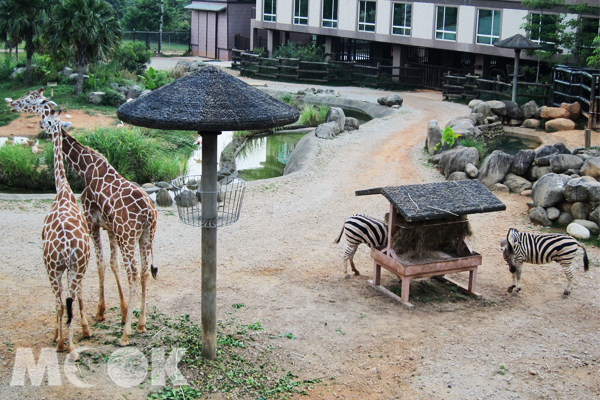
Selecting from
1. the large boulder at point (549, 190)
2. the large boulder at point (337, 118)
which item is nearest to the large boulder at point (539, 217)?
the large boulder at point (549, 190)

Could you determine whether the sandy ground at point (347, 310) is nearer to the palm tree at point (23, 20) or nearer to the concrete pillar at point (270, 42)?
the palm tree at point (23, 20)

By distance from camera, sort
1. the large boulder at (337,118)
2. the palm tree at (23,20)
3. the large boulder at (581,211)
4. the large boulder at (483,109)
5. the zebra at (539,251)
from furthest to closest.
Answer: the palm tree at (23,20)
the large boulder at (483,109)
the large boulder at (337,118)
the large boulder at (581,211)
the zebra at (539,251)

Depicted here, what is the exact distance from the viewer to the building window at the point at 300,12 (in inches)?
1444

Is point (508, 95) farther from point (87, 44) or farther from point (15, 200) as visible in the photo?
point (15, 200)

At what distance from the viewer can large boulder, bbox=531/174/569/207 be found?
12.9 m

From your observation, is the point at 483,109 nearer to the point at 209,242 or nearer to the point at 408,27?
the point at 408,27

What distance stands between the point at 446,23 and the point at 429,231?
76.1 feet

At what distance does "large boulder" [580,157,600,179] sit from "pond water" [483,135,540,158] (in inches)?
232

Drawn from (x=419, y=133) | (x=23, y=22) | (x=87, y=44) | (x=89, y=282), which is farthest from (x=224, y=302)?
(x=23, y=22)

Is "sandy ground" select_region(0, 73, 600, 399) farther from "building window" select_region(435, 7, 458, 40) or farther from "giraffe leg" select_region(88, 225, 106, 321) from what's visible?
"building window" select_region(435, 7, 458, 40)

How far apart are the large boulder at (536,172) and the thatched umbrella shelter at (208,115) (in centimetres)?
959

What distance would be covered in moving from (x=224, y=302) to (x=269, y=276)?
129 cm

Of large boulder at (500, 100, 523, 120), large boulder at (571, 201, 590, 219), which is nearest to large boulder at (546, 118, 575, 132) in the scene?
large boulder at (500, 100, 523, 120)

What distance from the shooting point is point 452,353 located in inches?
→ 314
